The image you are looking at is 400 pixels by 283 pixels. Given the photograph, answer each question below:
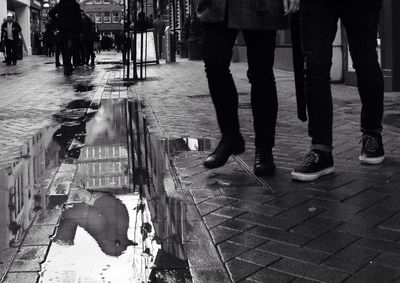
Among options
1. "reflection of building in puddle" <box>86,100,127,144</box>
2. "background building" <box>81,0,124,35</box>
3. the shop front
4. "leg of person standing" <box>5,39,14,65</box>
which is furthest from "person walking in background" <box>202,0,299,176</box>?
"background building" <box>81,0,124,35</box>

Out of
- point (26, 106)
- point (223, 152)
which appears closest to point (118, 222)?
point (223, 152)

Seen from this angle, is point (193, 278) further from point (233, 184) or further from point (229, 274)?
point (233, 184)

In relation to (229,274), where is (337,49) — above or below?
above

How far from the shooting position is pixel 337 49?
1043 cm

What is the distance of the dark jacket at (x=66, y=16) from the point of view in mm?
15672

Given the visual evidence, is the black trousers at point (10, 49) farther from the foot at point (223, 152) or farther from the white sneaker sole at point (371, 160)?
the white sneaker sole at point (371, 160)

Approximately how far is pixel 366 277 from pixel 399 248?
1.23 ft

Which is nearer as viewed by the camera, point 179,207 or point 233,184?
point 179,207

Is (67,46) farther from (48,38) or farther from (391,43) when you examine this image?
(48,38)

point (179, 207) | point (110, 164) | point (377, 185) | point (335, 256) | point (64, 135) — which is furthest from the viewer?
point (64, 135)

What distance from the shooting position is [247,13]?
3.64 m

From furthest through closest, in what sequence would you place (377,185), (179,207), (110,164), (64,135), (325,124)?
(64,135) < (110,164) < (325,124) < (377,185) < (179,207)

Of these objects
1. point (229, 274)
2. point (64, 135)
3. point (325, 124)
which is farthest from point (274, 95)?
point (64, 135)

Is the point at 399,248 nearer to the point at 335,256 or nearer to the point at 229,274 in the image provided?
the point at 335,256
